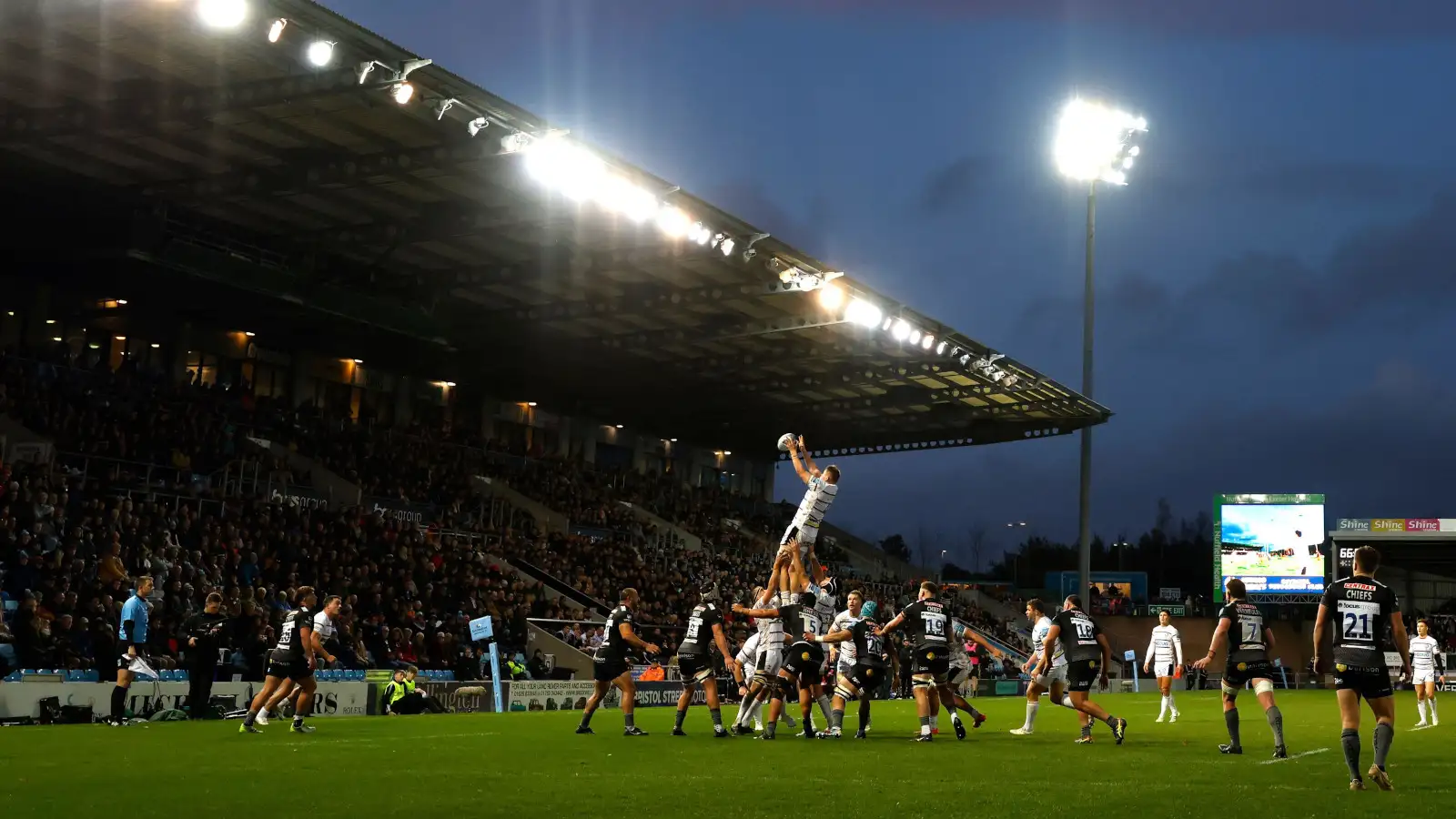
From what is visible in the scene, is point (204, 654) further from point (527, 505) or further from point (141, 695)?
point (527, 505)

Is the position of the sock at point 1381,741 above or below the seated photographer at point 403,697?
above

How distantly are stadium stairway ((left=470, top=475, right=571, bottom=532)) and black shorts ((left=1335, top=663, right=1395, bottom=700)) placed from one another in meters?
36.2

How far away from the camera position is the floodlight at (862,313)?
3538 centimetres

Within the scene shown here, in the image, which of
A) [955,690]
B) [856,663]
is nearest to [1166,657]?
[955,690]

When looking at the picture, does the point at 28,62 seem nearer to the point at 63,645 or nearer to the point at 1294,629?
the point at 63,645

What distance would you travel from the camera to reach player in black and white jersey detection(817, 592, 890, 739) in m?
17.8

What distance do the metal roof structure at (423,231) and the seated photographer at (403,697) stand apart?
9528 millimetres

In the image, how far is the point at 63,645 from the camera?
22.2 m

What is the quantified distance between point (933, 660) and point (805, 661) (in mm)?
1894

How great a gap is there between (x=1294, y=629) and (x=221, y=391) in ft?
153

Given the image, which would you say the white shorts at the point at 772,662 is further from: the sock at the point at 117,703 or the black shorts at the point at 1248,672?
the sock at the point at 117,703

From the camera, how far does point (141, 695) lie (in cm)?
2164

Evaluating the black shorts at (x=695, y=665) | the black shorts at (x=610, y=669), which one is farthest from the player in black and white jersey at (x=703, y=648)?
the black shorts at (x=610, y=669)

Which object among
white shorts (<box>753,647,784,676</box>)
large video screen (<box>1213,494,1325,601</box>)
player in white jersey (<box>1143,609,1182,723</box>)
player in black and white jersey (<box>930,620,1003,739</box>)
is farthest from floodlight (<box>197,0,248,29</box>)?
large video screen (<box>1213,494,1325,601</box>)
